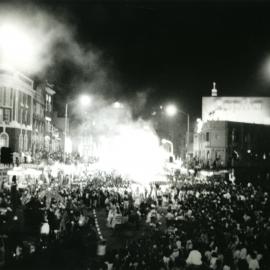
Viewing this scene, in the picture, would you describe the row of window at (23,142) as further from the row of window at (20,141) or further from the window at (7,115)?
the window at (7,115)

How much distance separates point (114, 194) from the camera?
27719 millimetres

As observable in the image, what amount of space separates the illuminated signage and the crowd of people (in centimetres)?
4420

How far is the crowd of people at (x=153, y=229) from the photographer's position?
1331 centimetres

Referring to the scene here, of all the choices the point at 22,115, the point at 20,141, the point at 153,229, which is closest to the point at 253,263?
the point at 153,229

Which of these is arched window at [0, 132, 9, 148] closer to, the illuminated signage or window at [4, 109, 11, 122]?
window at [4, 109, 11, 122]

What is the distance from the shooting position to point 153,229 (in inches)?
803

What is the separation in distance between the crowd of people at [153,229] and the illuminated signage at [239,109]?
1740 inches


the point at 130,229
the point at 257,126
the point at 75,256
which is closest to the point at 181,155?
the point at 257,126

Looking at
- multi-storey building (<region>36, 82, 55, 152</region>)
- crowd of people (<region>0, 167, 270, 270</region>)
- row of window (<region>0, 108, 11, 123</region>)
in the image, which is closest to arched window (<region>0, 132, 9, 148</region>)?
row of window (<region>0, 108, 11, 123</region>)

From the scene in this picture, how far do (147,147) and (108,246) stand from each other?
5491 cm

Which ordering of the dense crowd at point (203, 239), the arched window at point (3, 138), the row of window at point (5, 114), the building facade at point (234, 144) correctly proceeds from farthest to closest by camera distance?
the building facade at point (234, 144)
the arched window at point (3, 138)
the row of window at point (5, 114)
the dense crowd at point (203, 239)

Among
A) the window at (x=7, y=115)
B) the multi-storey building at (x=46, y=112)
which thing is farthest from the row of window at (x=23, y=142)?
the multi-storey building at (x=46, y=112)

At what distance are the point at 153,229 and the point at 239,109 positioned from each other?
56573 millimetres

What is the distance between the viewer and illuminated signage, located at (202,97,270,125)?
72.6 meters
